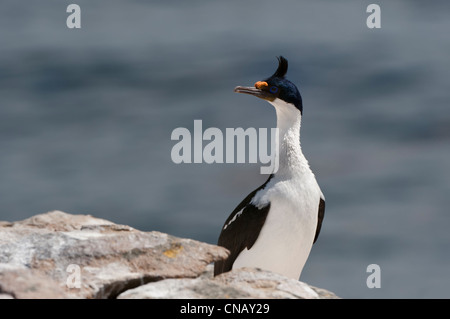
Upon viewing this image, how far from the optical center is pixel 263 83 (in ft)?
35.8

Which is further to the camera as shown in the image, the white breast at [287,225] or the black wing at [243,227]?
the black wing at [243,227]

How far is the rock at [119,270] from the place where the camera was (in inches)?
250

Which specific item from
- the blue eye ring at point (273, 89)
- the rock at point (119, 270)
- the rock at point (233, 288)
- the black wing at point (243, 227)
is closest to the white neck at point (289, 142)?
the blue eye ring at point (273, 89)

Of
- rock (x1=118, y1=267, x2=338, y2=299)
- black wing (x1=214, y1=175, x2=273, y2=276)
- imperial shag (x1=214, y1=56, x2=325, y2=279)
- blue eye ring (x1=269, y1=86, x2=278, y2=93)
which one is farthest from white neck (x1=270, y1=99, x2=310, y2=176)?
rock (x1=118, y1=267, x2=338, y2=299)

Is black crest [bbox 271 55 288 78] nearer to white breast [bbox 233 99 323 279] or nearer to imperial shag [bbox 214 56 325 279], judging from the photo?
imperial shag [bbox 214 56 325 279]

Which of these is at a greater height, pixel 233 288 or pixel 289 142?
pixel 289 142

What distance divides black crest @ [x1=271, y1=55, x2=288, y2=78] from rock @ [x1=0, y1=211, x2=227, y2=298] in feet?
12.7

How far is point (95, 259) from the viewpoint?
7043mm

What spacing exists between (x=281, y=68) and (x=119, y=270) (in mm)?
4798

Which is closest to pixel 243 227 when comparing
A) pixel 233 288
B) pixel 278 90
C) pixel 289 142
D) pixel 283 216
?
pixel 283 216

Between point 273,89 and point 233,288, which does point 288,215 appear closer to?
point 273,89

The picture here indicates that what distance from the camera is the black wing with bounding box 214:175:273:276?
1039 centimetres

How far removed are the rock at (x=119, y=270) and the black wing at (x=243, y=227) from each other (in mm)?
2835

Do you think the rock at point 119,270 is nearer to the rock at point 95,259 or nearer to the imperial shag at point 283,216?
the rock at point 95,259
